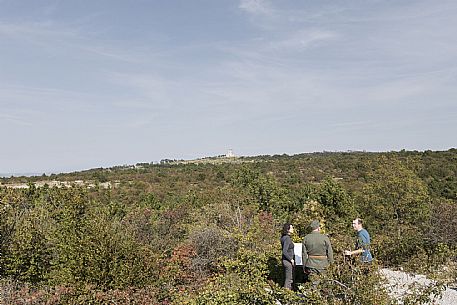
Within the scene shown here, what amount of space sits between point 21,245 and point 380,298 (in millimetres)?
11634

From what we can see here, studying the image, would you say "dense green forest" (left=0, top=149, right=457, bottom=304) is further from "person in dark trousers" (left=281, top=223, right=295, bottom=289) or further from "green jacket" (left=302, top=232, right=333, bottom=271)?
"person in dark trousers" (left=281, top=223, right=295, bottom=289)

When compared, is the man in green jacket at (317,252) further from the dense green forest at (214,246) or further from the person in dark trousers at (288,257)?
the person in dark trousers at (288,257)

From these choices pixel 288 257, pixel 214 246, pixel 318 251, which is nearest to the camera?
pixel 318 251

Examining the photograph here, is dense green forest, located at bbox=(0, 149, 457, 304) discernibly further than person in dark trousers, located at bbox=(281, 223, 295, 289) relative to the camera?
No

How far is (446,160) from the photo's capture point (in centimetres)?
4703

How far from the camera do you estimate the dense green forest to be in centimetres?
653

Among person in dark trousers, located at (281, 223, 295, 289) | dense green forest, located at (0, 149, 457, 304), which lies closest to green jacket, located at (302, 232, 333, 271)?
dense green forest, located at (0, 149, 457, 304)

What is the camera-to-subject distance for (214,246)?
51.2 feet

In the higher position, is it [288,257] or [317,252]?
[317,252]

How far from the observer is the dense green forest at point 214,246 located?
21.4ft

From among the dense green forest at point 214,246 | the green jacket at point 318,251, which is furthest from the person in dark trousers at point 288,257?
the green jacket at point 318,251

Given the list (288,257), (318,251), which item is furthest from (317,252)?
(288,257)

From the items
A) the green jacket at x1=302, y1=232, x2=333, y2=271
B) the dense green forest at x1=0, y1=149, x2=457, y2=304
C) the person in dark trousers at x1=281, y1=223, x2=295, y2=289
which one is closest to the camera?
the green jacket at x1=302, y1=232, x2=333, y2=271

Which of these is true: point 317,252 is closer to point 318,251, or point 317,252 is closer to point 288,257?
point 318,251
